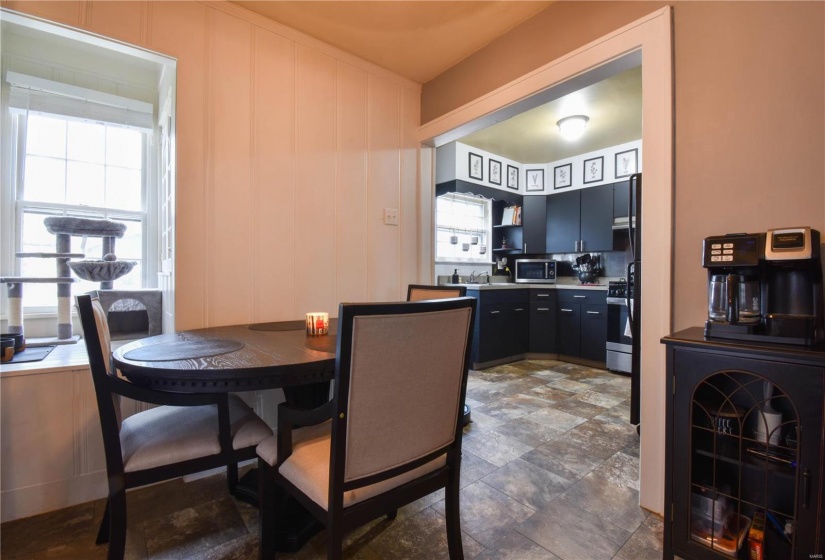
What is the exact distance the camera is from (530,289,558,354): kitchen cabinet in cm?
445

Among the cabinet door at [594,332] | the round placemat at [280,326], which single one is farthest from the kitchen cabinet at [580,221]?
the round placemat at [280,326]

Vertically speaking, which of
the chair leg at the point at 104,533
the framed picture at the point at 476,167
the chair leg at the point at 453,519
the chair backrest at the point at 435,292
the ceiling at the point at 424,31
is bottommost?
the chair leg at the point at 104,533

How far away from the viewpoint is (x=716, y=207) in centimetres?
145

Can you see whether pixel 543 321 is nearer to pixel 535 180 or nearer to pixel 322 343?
pixel 535 180

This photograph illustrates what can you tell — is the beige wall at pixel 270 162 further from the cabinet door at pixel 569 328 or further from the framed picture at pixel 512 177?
the cabinet door at pixel 569 328

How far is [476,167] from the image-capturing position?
4383 mm

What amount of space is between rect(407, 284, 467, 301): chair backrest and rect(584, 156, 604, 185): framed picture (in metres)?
3.37

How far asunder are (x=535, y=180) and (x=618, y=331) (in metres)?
2.30

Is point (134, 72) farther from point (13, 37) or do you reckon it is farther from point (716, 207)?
point (716, 207)

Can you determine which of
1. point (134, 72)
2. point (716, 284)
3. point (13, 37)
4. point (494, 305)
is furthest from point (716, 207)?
point (13, 37)

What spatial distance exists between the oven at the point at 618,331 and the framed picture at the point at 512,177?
6.04ft

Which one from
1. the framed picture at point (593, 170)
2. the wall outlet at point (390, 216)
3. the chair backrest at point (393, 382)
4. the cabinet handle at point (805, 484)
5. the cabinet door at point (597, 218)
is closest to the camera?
the chair backrest at point (393, 382)

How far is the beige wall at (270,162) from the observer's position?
Result: 6.33 feet

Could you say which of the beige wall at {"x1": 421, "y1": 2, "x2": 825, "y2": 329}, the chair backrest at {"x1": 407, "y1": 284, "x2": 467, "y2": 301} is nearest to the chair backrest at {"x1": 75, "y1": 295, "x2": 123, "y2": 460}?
the chair backrest at {"x1": 407, "y1": 284, "x2": 467, "y2": 301}
